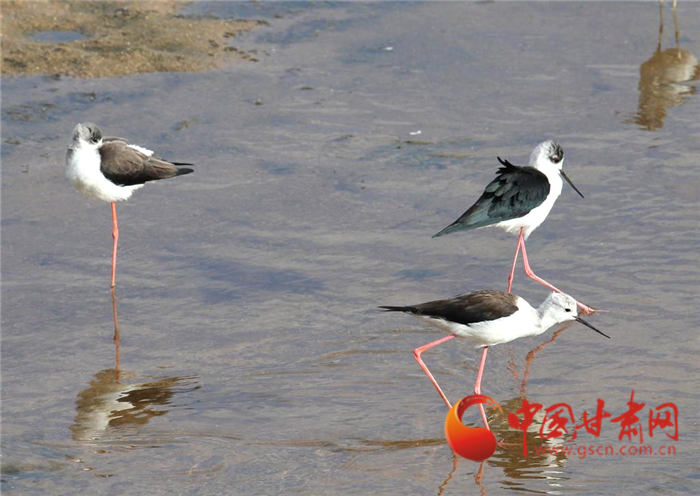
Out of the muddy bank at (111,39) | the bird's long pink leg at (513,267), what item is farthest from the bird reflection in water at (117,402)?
the muddy bank at (111,39)

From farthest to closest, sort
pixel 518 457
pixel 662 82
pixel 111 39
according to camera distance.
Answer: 1. pixel 111 39
2. pixel 662 82
3. pixel 518 457

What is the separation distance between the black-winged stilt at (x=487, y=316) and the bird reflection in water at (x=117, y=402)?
144 centimetres

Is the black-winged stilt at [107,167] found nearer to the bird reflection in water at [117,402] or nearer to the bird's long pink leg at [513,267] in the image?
the bird reflection in water at [117,402]

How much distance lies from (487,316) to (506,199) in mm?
1784

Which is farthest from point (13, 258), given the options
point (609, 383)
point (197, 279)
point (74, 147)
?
point (609, 383)

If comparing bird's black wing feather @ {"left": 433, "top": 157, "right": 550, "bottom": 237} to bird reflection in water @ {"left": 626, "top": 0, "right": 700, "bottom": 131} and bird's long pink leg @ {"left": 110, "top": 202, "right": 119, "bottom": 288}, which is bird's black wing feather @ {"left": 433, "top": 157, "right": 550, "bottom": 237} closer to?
bird's long pink leg @ {"left": 110, "top": 202, "right": 119, "bottom": 288}

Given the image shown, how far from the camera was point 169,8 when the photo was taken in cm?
1282

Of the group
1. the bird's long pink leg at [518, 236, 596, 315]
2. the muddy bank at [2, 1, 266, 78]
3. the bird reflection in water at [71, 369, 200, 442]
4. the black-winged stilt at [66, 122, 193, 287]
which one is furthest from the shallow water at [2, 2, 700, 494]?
the black-winged stilt at [66, 122, 193, 287]

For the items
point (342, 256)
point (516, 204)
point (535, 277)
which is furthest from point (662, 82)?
point (342, 256)

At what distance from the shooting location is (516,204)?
7730 millimetres

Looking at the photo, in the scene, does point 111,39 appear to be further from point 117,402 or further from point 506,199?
point 117,402

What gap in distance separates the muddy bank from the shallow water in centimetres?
32

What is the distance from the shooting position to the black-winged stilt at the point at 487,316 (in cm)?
614

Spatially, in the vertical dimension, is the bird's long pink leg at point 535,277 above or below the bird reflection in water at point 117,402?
above
